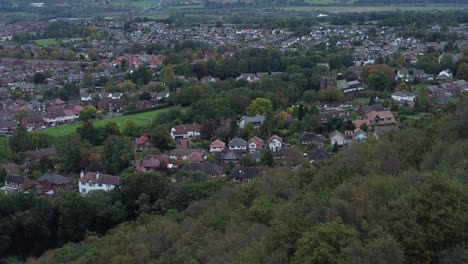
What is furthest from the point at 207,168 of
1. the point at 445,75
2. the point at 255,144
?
the point at 445,75

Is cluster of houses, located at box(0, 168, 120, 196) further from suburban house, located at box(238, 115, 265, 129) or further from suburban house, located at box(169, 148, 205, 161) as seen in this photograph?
suburban house, located at box(238, 115, 265, 129)

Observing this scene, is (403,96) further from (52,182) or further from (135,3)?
(135,3)

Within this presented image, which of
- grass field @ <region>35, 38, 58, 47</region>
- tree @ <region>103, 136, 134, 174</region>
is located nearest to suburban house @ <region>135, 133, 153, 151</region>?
tree @ <region>103, 136, 134, 174</region>

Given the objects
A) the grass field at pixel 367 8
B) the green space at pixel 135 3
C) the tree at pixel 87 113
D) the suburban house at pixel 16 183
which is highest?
the suburban house at pixel 16 183

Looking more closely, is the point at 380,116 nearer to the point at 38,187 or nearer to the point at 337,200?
the point at 38,187

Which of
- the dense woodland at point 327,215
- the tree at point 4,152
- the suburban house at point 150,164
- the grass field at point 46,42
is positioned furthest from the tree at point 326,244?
the grass field at point 46,42

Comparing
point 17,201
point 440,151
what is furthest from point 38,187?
point 440,151

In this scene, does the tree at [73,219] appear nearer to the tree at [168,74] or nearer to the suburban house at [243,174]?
the suburban house at [243,174]
